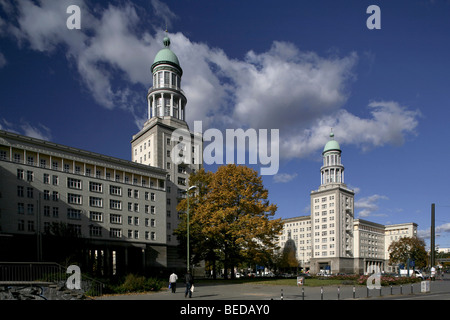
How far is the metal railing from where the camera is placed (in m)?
20.8

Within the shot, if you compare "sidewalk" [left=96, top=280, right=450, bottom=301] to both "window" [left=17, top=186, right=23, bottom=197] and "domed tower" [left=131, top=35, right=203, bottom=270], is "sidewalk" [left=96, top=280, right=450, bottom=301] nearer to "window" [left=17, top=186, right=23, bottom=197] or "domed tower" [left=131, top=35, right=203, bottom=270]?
"window" [left=17, top=186, right=23, bottom=197]

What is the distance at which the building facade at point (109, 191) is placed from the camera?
158ft

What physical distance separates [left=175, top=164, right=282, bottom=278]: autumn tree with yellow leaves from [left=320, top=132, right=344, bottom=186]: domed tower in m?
88.2

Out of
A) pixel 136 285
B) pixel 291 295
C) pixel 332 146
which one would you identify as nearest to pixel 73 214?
pixel 136 285

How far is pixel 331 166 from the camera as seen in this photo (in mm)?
129250

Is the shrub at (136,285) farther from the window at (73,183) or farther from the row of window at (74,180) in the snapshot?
the window at (73,183)

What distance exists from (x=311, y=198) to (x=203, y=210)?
93.2m

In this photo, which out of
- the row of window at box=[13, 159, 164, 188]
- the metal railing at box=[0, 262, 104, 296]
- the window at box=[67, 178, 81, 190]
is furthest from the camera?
the window at box=[67, 178, 81, 190]

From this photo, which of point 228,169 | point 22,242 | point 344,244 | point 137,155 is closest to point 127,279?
point 228,169

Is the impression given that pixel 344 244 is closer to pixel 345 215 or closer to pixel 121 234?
pixel 345 215

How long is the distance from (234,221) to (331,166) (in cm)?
9365

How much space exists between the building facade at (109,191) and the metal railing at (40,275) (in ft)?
25.1

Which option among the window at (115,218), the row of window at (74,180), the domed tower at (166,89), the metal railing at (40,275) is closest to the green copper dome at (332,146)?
the domed tower at (166,89)

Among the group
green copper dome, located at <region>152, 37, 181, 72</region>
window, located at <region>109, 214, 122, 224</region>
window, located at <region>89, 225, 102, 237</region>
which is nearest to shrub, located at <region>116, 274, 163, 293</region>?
window, located at <region>89, 225, 102, 237</region>
